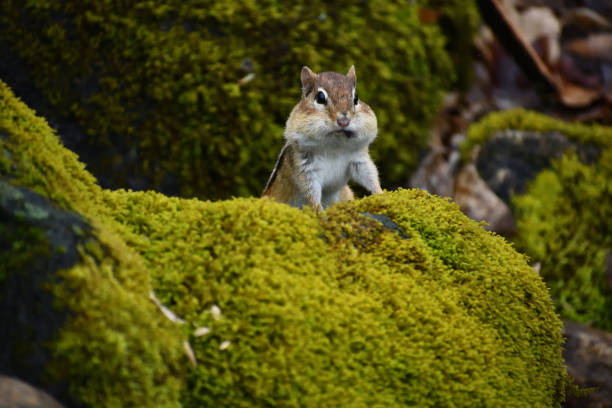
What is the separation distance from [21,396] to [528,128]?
561 cm

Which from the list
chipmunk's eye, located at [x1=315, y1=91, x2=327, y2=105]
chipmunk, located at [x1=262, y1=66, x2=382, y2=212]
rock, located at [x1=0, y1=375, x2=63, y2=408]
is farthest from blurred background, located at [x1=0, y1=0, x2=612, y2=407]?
rock, located at [x1=0, y1=375, x2=63, y2=408]

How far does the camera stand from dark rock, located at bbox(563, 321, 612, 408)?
150 inches

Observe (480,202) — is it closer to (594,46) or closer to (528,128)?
(528,128)

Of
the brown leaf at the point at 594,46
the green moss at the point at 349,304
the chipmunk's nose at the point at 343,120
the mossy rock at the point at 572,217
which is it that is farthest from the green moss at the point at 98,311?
the brown leaf at the point at 594,46

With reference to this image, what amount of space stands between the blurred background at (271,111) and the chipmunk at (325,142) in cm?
135

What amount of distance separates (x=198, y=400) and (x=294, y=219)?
2.97 feet

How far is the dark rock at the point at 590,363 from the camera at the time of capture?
3820 millimetres

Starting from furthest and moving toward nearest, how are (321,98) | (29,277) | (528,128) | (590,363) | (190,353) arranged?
(528,128), (590,363), (321,98), (190,353), (29,277)

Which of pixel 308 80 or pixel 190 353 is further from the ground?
pixel 308 80

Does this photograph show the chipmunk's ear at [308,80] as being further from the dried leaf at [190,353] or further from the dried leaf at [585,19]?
the dried leaf at [585,19]

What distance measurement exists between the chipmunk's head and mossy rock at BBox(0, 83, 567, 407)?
0.70 meters

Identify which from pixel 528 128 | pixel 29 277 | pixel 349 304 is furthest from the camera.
A: pixel 528 128

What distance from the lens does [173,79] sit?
509 cm

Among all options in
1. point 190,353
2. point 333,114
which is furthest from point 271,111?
point 190,353
